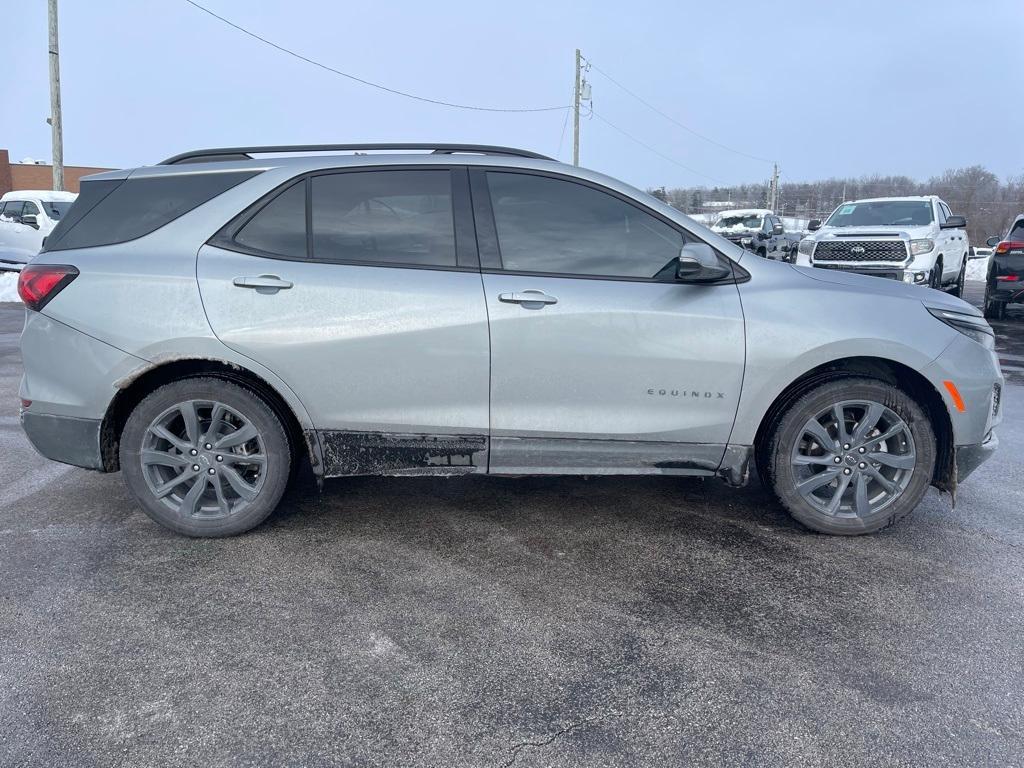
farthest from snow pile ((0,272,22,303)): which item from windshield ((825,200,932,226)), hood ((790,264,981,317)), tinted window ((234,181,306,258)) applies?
windshield ((825,200,932,226))

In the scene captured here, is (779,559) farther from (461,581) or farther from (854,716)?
(461,581)

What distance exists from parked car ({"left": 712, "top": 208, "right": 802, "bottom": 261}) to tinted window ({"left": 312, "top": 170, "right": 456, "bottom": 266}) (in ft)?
70.3

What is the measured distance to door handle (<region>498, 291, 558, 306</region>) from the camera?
3582mm

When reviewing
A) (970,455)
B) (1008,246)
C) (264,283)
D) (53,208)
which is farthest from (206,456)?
(53,208)

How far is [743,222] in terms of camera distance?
84.4 feet

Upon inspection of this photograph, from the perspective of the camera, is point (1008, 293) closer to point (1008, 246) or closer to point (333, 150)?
point (1008, 246)

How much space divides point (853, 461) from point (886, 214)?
12.6 metres

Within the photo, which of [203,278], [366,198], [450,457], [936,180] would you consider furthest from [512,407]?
[936,180]

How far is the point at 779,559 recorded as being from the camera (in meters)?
3.62

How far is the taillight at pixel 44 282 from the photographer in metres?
3.65

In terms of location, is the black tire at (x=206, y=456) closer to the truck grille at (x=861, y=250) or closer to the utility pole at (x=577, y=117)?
the truck grille at (x=861, y=250)

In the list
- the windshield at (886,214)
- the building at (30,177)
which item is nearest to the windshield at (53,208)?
the windshield at (886,214)

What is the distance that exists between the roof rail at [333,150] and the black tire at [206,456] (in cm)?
121

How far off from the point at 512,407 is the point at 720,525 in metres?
1.31
